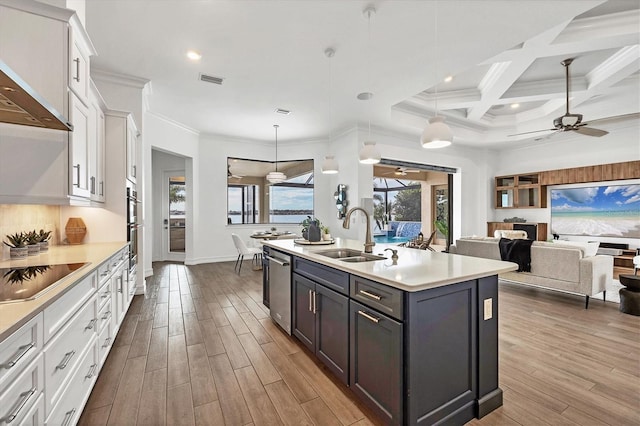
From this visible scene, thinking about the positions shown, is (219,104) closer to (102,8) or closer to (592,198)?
(102,8)

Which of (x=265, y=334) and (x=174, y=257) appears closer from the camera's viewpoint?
(x=265, y=334)

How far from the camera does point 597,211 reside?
20.6 ft

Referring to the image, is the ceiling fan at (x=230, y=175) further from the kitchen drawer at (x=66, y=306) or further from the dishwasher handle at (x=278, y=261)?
the kitchen drawer at (x=66, y=306)

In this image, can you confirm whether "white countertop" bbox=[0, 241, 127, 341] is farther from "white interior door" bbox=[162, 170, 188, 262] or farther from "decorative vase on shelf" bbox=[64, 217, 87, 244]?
"white interior door" bbox=[162, 170, 188, 262]

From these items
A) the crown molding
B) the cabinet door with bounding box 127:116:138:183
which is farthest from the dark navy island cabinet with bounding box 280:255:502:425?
the crown molding

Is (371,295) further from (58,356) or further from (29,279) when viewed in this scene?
(29,279)

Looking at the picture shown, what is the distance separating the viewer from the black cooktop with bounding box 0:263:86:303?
1.20 metres

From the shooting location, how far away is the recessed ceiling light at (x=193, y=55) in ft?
10.9

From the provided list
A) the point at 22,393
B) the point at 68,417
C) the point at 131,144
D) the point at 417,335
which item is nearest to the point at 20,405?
the point at 22,393

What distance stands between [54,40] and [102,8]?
1.06m

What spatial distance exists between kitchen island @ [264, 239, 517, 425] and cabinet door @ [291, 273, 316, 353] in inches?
10.4

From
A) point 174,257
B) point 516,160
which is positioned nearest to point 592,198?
point 516,160

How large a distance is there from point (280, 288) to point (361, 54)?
2871 mm

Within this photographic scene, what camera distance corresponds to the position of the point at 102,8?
102 inches
